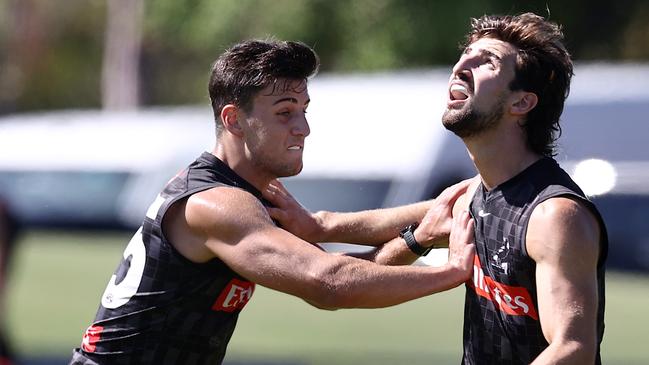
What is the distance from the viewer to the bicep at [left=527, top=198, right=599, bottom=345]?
3887 mm

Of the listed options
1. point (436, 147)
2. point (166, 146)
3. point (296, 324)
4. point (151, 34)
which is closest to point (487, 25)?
point (296, 324)

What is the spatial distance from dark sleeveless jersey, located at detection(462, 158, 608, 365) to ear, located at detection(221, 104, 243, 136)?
92 centimetres

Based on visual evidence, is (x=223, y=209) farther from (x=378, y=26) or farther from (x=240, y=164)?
(x=378, y=26)

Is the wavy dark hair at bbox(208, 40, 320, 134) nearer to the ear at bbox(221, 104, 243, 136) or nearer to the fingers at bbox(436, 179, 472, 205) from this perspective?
the ear at bbox(221, 104, 243, 136)

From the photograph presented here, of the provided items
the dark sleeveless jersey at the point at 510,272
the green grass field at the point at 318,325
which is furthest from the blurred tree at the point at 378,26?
the dark sleeveless jersey at the point at 510,272

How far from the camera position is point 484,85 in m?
4.31

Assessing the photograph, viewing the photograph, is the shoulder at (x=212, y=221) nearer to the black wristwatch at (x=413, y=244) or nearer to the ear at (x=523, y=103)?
the black wristwatch at (x=413, y=244)

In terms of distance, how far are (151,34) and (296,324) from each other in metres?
20.8

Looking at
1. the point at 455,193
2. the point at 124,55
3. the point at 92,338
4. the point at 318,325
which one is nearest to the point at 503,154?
the point at 455,193

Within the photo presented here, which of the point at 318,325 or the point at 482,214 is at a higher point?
the point at 318,325

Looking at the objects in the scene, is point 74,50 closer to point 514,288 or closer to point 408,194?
point 408,194

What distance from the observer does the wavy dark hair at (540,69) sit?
4332mm

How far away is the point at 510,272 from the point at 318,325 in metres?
8.00

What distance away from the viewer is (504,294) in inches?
166
